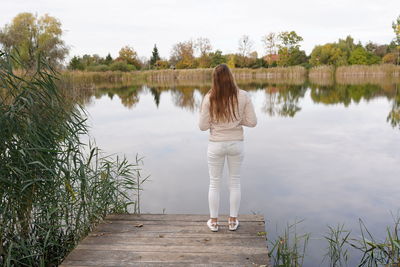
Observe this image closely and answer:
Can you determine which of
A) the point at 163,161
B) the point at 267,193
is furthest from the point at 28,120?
the point at 163,161

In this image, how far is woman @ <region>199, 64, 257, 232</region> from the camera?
302 cm

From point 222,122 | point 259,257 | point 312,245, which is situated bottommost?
point 312,245

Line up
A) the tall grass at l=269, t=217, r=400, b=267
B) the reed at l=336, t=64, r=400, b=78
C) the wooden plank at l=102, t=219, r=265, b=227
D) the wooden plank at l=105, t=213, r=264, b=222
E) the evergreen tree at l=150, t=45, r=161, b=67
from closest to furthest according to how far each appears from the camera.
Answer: the tall grass at l=269, t=217, r=400, b=267 → the wooden plank at l=102, t=219, r=265, b=227 → the wooden plank at l=105, t=213, r=264, b=222 → the reed at l=336, t=64, r=400, b=78 → the evergreen tree at l=150, t=45, r=161, b=67

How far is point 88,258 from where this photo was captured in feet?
9.61

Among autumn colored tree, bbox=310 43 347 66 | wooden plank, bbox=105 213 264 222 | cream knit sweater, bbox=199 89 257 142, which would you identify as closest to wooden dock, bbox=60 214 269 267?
wooden plank, bbox=105 213 264 222

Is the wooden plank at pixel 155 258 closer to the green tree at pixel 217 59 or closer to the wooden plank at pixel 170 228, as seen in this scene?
the wooden plank at pixel 170 228

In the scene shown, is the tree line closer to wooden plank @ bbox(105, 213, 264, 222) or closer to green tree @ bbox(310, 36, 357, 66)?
green tree @ bbox(310, 36, 357, 66)

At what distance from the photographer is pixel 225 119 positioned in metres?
3.08

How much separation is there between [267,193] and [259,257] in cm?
302

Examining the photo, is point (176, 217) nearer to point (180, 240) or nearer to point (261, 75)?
point (180, 240)

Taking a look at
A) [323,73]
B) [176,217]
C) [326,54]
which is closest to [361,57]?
[326,54]

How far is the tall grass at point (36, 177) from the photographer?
3094mm

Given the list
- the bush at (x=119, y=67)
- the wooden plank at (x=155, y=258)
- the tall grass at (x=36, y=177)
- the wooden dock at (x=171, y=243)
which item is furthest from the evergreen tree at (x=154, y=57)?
the wooden plank at (x=155, y=258)

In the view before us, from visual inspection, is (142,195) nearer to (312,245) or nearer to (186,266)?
(312,245)
